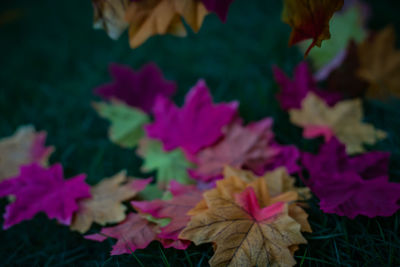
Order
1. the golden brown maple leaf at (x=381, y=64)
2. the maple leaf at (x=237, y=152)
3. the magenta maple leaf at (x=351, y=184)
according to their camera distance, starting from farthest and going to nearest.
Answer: the golden brown maple leaf at (x=381, y=64) → the maple leaf at (x=237, y=152) → the magenta maple leaf at (x=351, y=184)

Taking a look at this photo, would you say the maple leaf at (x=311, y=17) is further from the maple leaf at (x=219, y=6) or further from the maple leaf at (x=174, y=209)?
the maple leaf at (x=174, y=209)

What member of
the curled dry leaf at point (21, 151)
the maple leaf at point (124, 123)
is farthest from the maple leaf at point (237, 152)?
the curled dry leaf at point (21, 151)

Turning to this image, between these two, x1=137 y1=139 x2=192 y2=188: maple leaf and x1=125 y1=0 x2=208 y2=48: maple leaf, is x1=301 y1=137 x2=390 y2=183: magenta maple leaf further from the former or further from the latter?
x1=125 y1=0 x2=208 y2=48: maple leaf

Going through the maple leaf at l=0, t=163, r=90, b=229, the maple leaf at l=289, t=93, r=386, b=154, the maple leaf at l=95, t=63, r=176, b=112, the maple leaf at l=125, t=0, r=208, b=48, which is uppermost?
the maple leaf at l=125, t=0, r=208, b=48

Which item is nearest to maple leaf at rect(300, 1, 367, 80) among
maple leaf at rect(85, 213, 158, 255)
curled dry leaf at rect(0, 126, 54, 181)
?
maple leaf at rect(85, 213, 158, 255)

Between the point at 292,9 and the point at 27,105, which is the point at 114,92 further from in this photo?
the point at 292,9

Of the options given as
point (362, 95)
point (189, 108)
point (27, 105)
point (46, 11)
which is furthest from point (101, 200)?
point (46, 11)
